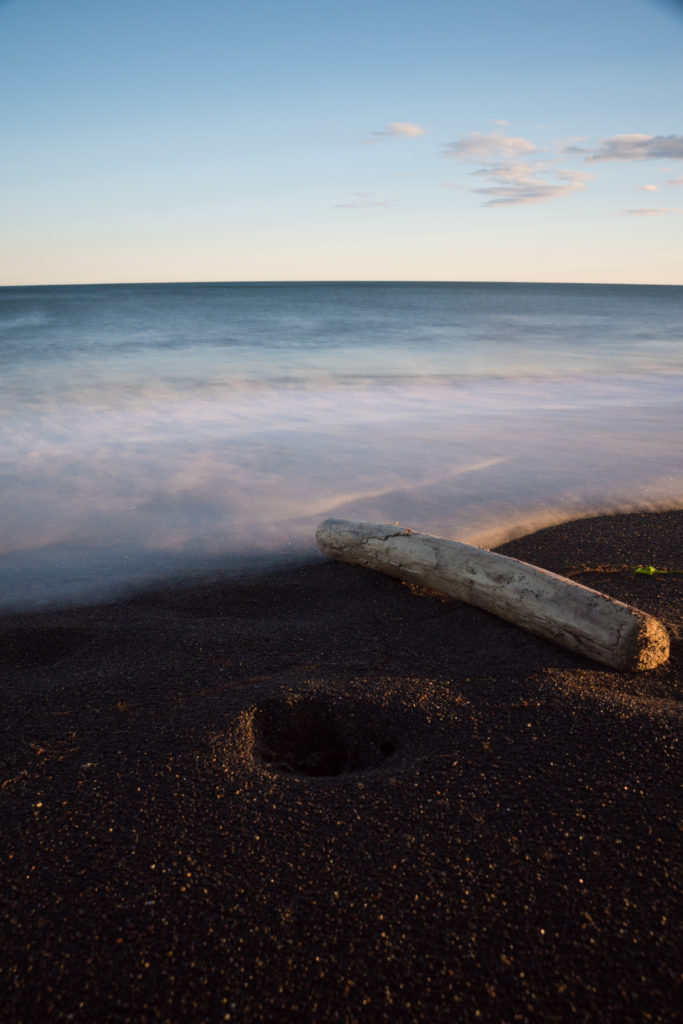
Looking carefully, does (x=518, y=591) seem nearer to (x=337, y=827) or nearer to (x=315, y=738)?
(x=315, y=738)

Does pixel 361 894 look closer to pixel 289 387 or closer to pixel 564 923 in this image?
pixel 564 923

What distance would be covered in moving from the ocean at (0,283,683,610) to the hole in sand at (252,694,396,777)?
1.79 metres

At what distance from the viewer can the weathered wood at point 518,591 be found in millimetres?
3006

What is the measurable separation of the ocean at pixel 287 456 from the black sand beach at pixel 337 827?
1.50m

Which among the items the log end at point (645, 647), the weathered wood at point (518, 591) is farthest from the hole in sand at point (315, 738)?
the log end at point (645, 647)

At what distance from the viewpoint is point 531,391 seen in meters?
12.4

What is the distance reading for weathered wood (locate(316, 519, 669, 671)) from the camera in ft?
9.86

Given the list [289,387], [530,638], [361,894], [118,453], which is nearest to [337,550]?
[530,638]

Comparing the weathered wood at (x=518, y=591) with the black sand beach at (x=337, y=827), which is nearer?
the black sand beach at (x=337, y=827)

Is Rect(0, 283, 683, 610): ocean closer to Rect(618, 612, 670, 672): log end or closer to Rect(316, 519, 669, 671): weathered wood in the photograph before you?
Rect(316, 519, 669, 671): weathered wood

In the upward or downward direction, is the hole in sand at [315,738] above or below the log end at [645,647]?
below

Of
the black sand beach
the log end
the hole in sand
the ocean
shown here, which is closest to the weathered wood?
the log end

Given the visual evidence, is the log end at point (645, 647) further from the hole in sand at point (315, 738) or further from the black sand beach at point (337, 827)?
the hole in sand at point (315, 738)

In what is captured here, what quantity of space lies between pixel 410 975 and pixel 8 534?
450 cm
